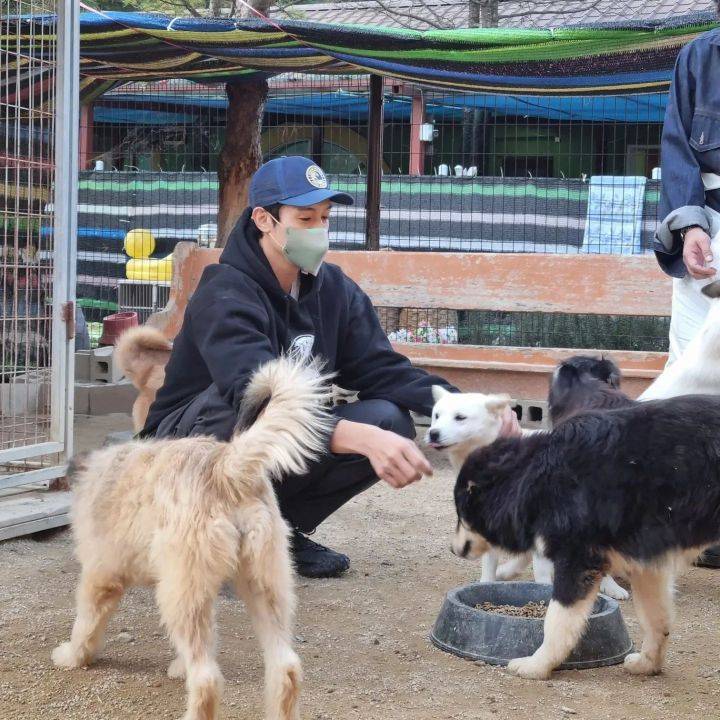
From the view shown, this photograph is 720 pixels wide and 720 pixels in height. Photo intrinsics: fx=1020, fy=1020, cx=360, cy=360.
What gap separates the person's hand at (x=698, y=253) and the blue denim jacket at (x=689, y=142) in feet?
0.36

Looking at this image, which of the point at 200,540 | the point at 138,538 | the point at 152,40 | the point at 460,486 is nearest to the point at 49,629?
the point at 138,538

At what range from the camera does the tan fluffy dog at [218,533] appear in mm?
2627

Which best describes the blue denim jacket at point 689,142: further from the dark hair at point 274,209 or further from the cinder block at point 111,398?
the cinder block at point 111,398

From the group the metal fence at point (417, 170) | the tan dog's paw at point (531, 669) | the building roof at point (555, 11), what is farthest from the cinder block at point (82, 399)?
→ the building roof at point (555, 11)

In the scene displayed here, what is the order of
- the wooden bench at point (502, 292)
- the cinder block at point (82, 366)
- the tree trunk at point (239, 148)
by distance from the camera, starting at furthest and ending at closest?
the tree trunk at point (239, 148) → the cinder block at point (82, 366) → the wooden bench at point (502, 292)

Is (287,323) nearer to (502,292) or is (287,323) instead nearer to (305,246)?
(305,246)

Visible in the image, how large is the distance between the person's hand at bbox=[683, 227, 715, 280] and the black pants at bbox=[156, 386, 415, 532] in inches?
52.6

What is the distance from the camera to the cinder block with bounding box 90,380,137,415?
8.51 m

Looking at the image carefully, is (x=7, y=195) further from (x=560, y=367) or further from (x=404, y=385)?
(x=560, y=367)

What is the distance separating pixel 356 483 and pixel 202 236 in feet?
25.9

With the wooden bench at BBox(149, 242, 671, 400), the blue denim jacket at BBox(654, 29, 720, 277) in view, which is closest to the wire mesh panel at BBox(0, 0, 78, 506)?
the wooden bench at BBox(149, 242, 671, 400)

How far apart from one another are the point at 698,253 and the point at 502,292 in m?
2.85

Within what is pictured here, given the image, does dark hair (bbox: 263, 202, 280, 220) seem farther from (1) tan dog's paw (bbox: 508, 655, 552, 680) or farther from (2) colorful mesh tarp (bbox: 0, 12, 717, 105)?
(2) colorful mesh tarp (bbox: 0, 12, 717, 105)

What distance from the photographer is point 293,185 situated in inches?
148
